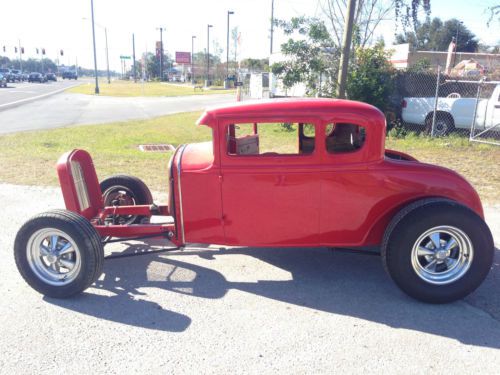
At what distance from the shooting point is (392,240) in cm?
378

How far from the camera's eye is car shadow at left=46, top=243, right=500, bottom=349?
11.7 ft

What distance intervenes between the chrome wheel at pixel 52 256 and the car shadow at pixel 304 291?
25cm

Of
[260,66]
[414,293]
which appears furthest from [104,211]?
[260,66]

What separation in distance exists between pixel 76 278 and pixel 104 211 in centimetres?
104

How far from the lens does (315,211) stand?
395cm

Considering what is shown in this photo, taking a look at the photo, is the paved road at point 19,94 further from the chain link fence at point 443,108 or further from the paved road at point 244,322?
the paved road at point 244,322

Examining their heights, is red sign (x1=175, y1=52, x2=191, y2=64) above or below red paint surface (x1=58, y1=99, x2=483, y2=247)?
above

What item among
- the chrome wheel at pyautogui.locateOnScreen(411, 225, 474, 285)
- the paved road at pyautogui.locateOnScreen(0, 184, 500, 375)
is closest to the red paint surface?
the chrome wheel at pyautogui.locateOnScreen(411, 225, 474, 285)

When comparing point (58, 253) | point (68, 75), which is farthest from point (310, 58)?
point (68, 75)

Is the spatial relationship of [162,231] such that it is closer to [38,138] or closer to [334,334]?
[334,334]

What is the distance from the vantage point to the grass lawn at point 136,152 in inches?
323

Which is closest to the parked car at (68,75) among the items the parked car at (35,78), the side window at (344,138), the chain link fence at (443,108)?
the parked car at (35,78)

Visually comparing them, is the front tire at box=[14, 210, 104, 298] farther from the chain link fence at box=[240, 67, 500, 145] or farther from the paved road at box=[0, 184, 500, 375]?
the chain link fence at box=[240, 67, 500, 145]

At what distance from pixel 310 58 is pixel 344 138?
33.1ft
